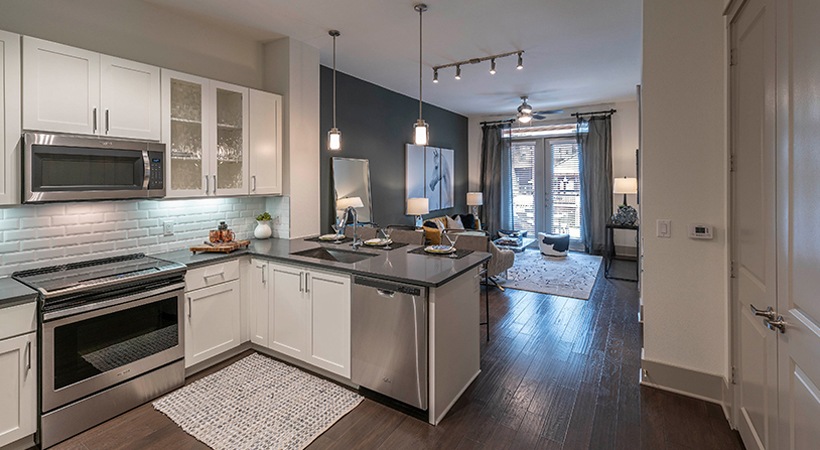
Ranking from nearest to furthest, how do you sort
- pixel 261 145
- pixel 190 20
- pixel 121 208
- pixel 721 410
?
pixel 721 410 → pixel 121 208 → pixel 190 20 → pixel 261 145

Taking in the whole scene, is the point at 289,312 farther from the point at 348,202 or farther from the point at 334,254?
the point at 348,202

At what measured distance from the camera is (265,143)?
12.5 ft

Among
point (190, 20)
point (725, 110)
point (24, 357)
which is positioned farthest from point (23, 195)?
point (725, 110)

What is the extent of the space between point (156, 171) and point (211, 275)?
2.90ft

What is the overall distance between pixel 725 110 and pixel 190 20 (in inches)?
165

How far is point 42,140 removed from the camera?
2371 mm

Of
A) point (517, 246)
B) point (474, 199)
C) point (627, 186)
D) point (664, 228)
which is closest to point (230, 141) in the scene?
point (664, 228)

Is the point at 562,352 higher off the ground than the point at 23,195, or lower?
lower

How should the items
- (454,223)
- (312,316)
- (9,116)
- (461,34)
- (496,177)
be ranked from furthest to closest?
1. (496,177)
2. (454,223)
3. (461,34)
4. (312,316)
5. (9,116)

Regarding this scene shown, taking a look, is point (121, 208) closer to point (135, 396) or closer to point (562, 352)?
point (135, 396)

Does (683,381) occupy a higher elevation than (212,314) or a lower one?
lower

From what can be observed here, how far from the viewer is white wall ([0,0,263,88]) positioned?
2.61m

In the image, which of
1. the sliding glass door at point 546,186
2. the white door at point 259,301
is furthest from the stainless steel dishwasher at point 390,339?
the sliding glass door at point 546,186

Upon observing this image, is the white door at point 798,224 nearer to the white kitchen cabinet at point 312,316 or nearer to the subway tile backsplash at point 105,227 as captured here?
the white kitchen cabinet at point 312,316
